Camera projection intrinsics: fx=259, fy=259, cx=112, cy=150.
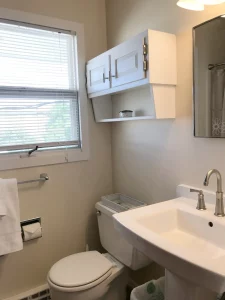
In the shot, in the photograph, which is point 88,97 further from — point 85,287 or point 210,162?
point 85,287

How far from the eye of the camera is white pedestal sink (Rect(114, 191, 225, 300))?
887mm

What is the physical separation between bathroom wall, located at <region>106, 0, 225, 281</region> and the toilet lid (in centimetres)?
44

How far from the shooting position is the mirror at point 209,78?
131 centimetres

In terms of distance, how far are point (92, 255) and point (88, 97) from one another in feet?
3.93

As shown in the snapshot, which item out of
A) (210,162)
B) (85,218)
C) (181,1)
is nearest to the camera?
(181,1)

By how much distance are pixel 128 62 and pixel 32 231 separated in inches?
52.6

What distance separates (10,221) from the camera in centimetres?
168

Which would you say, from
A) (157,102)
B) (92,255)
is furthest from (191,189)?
(92,255)

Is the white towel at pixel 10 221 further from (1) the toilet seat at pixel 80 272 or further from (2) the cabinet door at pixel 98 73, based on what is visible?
(2) the cabinet door at pixel 98 73

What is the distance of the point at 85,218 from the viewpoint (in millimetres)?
2166

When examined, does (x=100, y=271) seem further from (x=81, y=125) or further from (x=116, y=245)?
Answer: (x=81, y=125)

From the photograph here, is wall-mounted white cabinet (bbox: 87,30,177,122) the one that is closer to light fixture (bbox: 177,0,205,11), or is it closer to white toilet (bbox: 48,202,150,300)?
light fixture (bbox: 177,0,205,11)

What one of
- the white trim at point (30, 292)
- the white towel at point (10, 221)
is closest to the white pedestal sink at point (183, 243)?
the white towel at point (10, 221)

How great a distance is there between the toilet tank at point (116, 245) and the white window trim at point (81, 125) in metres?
0.46
